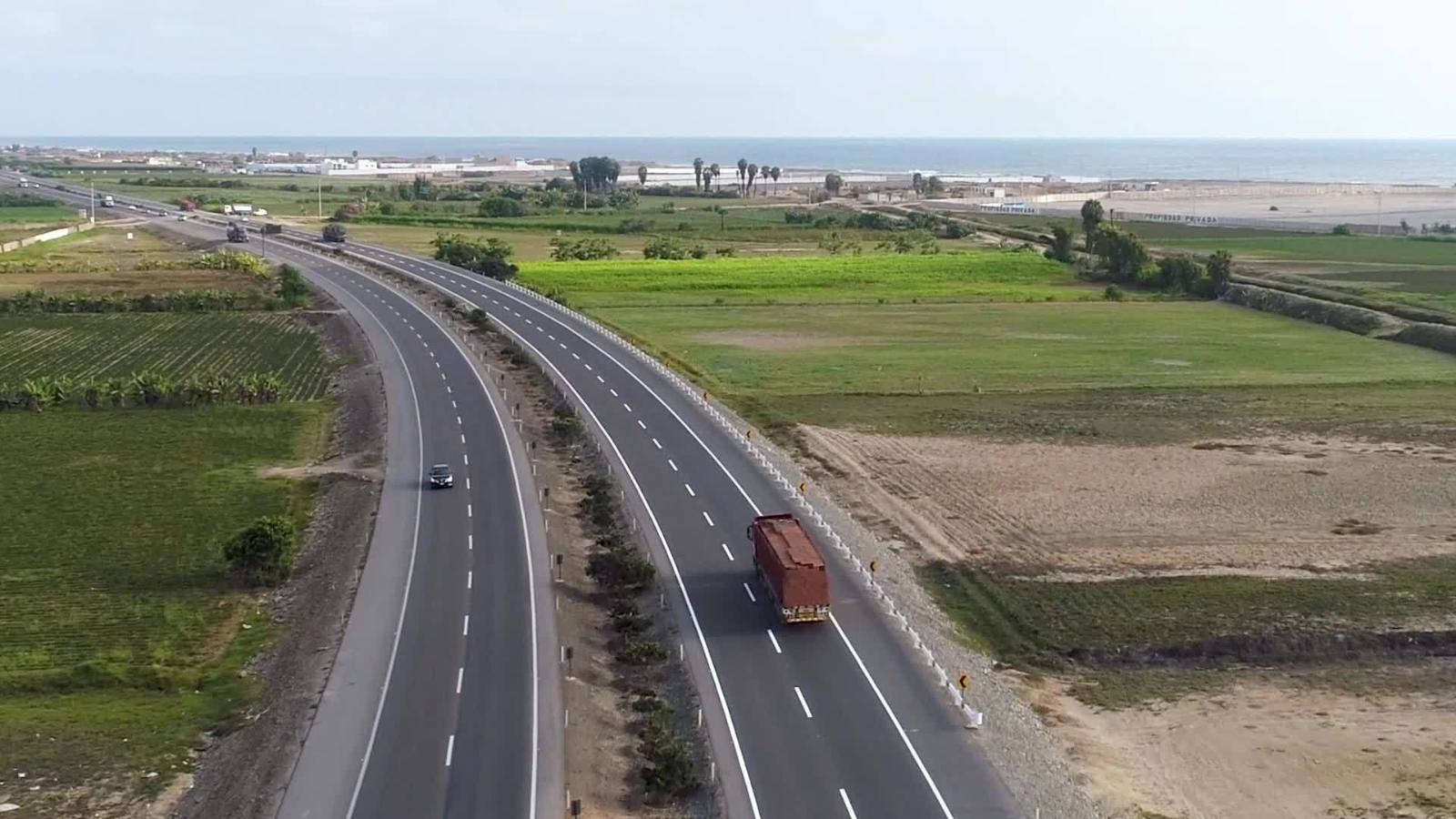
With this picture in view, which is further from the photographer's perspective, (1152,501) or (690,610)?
(1152,501)

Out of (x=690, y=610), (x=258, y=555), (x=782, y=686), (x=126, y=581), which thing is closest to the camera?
(x=782, y=686)

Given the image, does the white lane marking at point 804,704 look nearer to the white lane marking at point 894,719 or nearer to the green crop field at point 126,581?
the white lane marking at point 894,719

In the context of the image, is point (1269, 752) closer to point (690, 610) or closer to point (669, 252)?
point (690, 610)

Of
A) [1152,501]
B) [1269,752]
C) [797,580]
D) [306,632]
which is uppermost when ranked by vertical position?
[797,580]

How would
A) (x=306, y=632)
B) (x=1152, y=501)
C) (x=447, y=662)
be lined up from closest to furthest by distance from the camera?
1. (x=447, y=662)
2. (x=306, y=632)
3. (x=1152, y=501)

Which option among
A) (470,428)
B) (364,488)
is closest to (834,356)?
(470,428)

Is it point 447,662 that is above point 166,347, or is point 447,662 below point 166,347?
below

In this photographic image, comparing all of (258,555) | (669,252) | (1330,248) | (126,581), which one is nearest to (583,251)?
(669,252)
